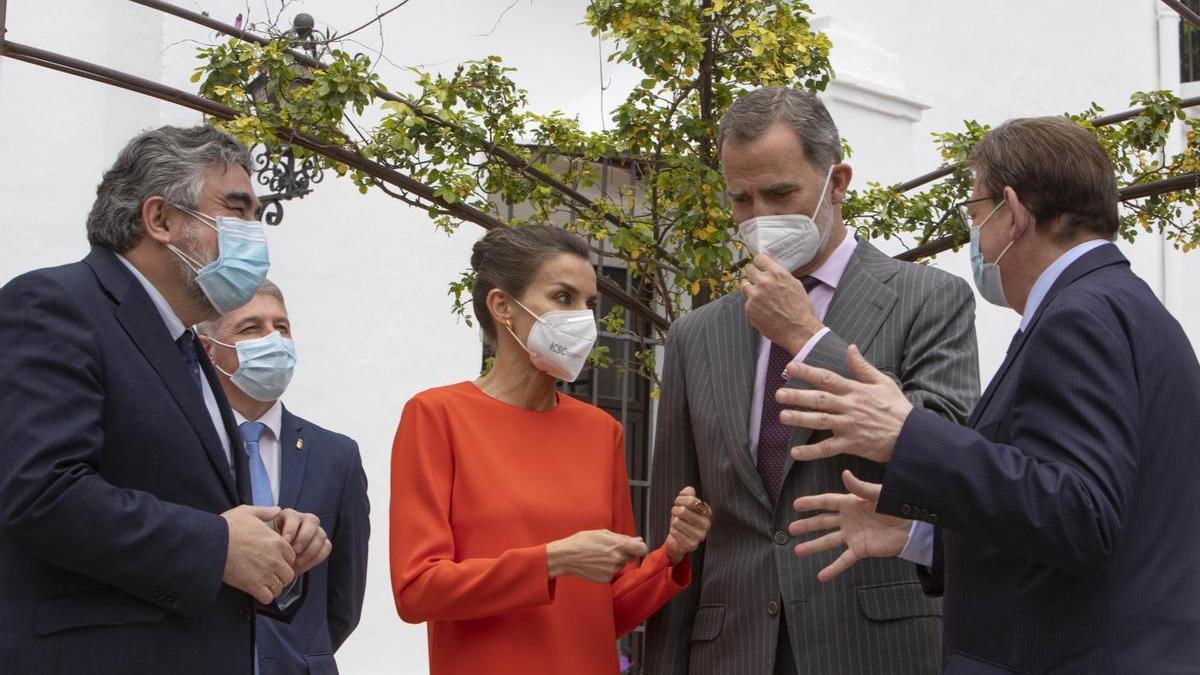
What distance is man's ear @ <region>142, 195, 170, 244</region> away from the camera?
335cm

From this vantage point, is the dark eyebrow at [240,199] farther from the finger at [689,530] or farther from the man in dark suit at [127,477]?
the finger at [689,530]

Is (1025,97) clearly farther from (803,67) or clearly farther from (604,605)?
(604,605)

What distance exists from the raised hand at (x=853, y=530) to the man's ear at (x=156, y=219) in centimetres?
148

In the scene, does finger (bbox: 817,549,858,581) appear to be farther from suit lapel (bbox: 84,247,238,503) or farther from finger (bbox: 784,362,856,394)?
suit lapel (bbox: 84,247,238,503)

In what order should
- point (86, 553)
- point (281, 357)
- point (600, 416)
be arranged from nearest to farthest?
1. point (86, 553)
2. point (600, 416)
3. point (281, 357)

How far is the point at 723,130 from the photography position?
3.81 metres

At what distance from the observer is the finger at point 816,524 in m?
3.13

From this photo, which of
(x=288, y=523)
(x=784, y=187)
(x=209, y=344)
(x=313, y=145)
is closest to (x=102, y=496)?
(x=288, y=523)

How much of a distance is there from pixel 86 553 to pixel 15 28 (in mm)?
4851

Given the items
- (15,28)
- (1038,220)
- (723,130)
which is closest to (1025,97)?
(15,28)

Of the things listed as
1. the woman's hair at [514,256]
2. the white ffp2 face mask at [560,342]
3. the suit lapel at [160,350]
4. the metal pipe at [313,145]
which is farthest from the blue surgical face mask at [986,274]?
the metal pipe at [313,145]

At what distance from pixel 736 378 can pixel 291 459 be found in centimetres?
183

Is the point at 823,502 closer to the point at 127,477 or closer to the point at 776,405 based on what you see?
the point at 776,405

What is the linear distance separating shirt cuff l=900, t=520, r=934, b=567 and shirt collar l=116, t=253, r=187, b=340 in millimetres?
1599
